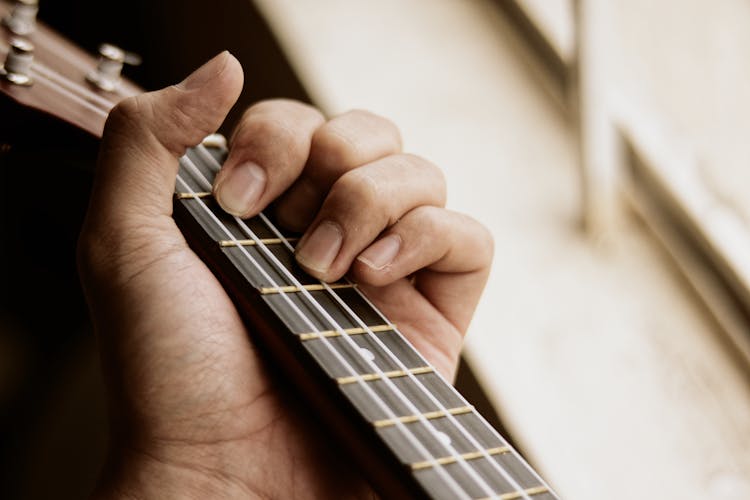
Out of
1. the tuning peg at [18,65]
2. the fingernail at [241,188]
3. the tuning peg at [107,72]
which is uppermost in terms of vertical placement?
the tuning peg at [18,65]

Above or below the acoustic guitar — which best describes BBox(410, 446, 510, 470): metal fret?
below

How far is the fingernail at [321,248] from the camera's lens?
69 centimetres

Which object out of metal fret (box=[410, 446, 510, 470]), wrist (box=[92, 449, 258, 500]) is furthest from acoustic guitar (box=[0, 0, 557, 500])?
wrist (box=[92, 449, 258, 500])

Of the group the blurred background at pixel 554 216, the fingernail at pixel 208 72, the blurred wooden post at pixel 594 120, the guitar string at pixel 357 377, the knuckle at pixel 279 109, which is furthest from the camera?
the blurred wooden post at pixel 594 120

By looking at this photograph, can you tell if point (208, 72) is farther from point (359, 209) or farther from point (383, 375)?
point (383, 375)

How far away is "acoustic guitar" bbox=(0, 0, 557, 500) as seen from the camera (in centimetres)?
57

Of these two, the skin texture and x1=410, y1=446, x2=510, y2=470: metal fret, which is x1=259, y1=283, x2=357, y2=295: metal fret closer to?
the skin texture

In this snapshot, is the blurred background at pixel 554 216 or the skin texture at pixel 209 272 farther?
the blurred background at pixel 554 216

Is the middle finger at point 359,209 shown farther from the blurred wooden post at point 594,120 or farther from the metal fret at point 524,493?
the blurred wooden post at point 594,120

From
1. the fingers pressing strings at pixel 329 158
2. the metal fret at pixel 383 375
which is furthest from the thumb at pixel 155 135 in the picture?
the metal fret at pixel 383 375

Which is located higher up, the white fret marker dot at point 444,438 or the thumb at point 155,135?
the thumb at point 155,135

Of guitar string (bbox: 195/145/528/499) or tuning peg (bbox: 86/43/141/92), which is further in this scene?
tuning peg (bbox: 86/43/141/92)

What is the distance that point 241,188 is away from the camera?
71 cm

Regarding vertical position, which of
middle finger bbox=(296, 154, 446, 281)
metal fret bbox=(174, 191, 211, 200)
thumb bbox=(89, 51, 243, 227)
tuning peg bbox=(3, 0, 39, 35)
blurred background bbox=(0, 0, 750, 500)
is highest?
tuning peg bbox=(3, 0, 39, 35)
